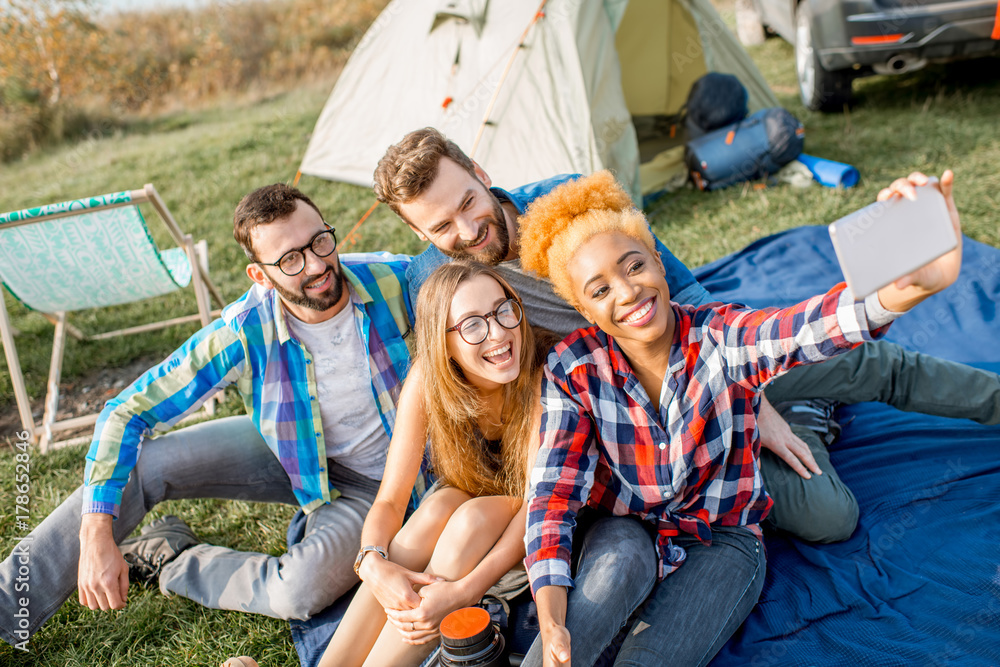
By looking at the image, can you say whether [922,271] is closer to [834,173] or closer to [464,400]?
[464,400]

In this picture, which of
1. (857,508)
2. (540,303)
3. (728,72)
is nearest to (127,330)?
(540,303)

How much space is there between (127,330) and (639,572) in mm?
3959

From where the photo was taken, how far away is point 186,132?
369 inches

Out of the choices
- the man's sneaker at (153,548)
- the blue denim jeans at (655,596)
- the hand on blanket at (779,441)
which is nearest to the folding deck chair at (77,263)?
the man's sneaker at (153,548)

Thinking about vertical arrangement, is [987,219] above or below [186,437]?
below

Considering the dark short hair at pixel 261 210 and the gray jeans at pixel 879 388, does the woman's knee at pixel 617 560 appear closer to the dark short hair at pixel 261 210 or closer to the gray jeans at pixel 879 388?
the gray jeans at pixel 879 388

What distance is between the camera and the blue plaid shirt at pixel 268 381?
7.86 ft

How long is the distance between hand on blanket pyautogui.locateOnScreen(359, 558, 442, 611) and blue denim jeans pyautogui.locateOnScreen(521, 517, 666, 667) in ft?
1.28

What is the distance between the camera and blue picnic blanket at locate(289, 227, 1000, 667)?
1.98 m

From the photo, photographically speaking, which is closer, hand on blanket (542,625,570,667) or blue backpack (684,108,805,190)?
hand on blanket (542,625,570,667)

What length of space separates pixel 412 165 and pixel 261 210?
54 centimetres

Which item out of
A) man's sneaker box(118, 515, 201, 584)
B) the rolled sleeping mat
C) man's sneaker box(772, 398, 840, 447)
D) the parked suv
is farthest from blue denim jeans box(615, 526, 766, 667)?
the parked suv

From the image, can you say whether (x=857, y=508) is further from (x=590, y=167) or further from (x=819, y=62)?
(x=819, y=62)

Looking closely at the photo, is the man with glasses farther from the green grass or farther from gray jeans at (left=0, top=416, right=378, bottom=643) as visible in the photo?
the green grass
